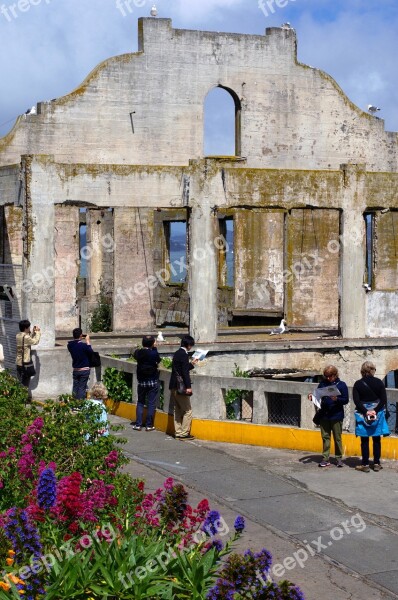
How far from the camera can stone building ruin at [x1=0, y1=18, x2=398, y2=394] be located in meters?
21.9

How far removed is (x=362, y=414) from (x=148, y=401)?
170 inches

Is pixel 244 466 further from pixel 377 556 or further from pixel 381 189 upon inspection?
pixel 381 189

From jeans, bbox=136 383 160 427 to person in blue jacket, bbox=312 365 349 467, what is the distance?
347 cm

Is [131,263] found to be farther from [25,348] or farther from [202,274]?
[25,348]

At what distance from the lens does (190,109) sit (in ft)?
85.7

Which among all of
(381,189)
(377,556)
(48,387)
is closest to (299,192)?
(381,189)

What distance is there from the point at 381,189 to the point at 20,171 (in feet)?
26.9

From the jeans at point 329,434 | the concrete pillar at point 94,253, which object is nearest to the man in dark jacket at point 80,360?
the jeans at point 329,434

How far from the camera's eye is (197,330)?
22578mm

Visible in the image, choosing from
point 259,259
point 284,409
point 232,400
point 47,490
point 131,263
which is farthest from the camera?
point 259,259

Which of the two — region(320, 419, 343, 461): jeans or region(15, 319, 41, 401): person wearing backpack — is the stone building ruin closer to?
region(15, 319, 41, 401): person wearing backpack

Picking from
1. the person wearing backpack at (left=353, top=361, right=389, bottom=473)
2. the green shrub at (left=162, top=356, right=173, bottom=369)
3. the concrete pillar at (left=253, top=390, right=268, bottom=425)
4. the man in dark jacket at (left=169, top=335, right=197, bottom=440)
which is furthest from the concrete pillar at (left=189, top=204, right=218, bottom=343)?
the person wearing backpack at (left=353, top=361, right=389, bottom=473)

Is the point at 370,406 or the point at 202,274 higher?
the point at 202,274

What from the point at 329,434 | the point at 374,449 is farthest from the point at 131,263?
the point at 374,449
